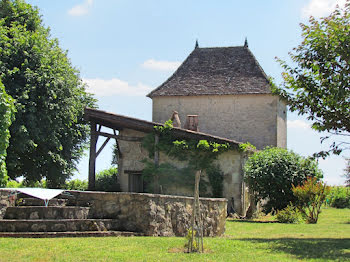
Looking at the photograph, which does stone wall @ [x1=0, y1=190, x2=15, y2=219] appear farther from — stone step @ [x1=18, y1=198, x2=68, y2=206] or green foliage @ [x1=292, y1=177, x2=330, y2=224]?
green foliage @ [x1=292, y1=177, x2=330, y2=224]

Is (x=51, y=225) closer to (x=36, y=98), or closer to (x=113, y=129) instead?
(x=113, y=129)

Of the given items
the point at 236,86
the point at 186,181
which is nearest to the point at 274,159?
the point at 186,181

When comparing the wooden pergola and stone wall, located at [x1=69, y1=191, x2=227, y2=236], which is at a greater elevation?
the wooden pergola

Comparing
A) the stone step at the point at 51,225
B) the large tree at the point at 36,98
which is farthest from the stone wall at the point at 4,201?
the large tree at the point at 36,98

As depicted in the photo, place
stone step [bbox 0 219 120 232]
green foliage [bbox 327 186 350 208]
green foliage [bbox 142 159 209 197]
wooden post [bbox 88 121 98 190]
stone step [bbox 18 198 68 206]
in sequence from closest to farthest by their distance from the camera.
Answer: stone step [bbox 0 219 120 232]
stone step [bbox 18 198 68 206]
green foliage [bbox 142 159 209 197]
wooden post [bbox 88 121 98 190]
green foliage [bbox 327 186 350 208]

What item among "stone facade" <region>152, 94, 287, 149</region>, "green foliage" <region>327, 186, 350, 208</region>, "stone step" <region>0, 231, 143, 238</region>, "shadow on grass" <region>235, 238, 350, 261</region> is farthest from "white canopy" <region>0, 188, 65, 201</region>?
"green foliage" <region>327, 186, 350, 208</region>

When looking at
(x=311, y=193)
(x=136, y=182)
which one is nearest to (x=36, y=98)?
(x=136, y=182)

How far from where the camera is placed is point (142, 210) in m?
11.6

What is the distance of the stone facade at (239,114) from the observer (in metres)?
31.9

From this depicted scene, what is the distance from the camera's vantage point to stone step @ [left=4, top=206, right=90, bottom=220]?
11430 millimetres

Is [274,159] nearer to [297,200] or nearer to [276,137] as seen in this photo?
[297,200]

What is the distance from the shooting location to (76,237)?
35.5 ft

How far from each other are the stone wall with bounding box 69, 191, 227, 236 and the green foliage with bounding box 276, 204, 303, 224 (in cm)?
840

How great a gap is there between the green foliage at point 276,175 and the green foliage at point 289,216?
1252 mm
